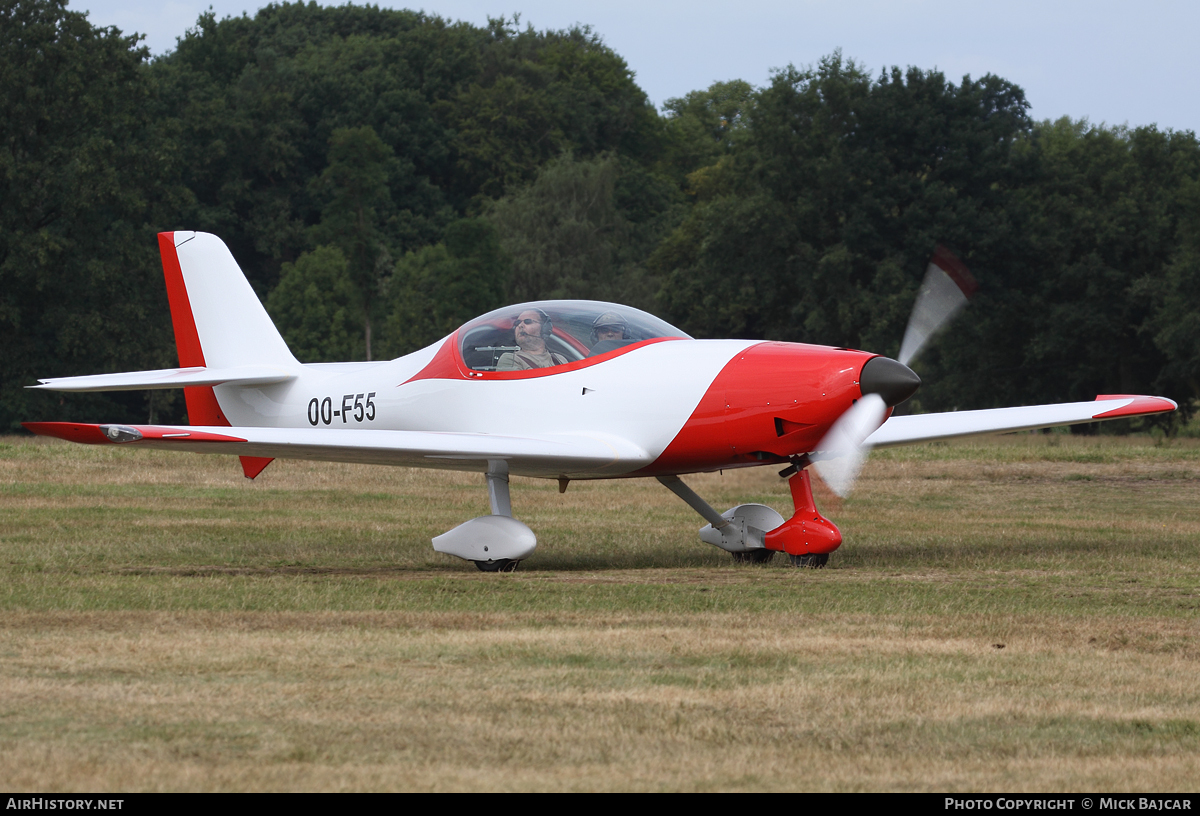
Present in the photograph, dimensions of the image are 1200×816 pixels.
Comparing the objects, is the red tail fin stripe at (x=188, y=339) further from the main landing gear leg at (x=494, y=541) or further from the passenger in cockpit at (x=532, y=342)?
the main landing gear leg at (x=494, y=541)

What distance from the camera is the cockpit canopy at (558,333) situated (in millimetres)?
11797

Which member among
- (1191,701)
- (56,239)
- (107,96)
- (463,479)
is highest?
(107,96)

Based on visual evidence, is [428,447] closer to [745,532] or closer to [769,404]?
[769,404]

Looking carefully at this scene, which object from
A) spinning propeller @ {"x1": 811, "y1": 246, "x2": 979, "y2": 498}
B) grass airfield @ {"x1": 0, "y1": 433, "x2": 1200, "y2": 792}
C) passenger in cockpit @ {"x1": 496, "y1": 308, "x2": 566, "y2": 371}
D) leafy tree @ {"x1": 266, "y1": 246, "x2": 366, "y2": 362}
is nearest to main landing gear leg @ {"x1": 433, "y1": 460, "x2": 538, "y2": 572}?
grass airfield @ {"x1": 0, "y1": 433, "x2": 1200, "y2": 792}

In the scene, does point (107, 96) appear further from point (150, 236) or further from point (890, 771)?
point (890, 771)

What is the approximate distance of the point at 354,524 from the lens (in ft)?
51.0

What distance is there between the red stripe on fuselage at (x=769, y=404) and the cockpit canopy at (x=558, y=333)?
100 centimetres

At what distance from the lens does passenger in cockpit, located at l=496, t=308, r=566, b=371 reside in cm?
1187

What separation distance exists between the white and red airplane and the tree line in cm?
3481

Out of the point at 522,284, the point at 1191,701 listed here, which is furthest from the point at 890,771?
the point at 522,284

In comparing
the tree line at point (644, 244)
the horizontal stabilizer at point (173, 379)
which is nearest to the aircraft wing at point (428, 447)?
the horizontal stabilizer at point (173, 379)

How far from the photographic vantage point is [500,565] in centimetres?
1135

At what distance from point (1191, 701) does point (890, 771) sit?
74.1 inches

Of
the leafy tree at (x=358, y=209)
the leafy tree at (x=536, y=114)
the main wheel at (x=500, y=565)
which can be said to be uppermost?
the leafy tree at (x=536, y=114)
